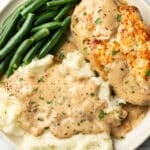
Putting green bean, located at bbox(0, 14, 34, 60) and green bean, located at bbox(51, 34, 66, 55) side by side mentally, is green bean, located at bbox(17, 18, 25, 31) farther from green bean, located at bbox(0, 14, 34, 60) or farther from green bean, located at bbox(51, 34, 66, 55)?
green bean, located at bbox(51, 34, 66, 55)

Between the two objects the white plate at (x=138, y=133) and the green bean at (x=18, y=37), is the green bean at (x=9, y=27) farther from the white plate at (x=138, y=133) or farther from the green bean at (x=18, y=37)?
the white plate at (x=138, y=133)

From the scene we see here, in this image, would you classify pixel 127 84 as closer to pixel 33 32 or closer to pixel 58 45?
pixel 58 45

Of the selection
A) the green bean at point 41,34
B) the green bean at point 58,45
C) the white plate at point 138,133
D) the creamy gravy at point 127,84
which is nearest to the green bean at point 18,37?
the green bean at point 41,34

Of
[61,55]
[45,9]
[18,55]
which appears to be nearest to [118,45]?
[61,55]

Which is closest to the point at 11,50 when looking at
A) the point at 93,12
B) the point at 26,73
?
the point at 26,73

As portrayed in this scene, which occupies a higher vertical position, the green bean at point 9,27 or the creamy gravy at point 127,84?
the green bean at point 9,27
